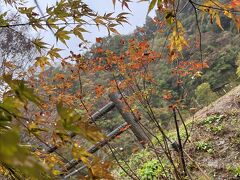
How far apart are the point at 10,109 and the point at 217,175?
11.4ft

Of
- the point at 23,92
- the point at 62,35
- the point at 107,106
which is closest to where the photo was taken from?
the point at 23,92

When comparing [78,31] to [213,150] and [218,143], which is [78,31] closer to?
[213,150]

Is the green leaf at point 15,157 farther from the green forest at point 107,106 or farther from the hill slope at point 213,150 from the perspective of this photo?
the hill slope at point 213,150

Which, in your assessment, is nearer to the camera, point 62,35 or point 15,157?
point 15,157

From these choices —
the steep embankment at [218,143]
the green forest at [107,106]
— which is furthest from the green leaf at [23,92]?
the steep embankment at [218,143]

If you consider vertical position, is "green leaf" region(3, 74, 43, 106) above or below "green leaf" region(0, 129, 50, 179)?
above

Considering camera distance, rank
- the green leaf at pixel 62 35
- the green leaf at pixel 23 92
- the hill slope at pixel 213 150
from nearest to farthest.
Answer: the green leaf at pixel 23 92, the green leaf at pixel 62 35, the hill slope at pixel 213 150

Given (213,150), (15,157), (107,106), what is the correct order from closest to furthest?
(15,157), (213,150), (107,106)

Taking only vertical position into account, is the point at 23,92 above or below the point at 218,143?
above

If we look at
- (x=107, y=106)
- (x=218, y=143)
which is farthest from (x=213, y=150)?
(x=107, y=106)

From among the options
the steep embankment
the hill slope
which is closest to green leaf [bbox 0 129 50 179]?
the hill slope

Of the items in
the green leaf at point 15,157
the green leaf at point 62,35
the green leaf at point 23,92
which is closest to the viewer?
the green leaf at point 15,157

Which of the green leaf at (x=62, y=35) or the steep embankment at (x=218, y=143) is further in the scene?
the steep embankment at (x=218, y=143)

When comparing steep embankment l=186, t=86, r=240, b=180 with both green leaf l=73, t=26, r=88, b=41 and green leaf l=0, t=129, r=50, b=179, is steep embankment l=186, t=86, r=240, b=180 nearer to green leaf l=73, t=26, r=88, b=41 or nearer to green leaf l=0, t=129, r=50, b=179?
green leaf l=73, t=26, r=88, b=41
